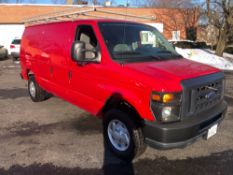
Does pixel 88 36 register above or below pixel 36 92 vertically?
above

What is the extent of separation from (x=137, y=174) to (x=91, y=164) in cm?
74

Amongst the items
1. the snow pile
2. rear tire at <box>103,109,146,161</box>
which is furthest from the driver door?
the snow pile

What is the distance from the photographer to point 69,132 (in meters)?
5.40

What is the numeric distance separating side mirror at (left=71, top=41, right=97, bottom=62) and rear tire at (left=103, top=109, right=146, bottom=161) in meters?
0.95

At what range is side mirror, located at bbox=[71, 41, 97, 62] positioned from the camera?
168 inches

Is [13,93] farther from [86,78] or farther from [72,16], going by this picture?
[86,78]

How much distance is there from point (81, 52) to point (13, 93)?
552 centimetres

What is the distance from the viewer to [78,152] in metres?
4.54

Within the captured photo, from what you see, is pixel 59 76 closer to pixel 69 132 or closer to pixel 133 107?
pixel 69 132

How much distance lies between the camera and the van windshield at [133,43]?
448 centimetres

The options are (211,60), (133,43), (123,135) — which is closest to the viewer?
(123,135)

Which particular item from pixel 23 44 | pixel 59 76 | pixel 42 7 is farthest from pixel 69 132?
pixel 42 7

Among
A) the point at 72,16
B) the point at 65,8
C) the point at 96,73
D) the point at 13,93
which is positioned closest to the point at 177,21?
the point at 65,8

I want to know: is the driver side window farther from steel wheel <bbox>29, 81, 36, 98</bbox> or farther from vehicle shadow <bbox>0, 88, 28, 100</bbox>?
vehicle shadow <bbox>0, 88, 28, 100</bbox>
